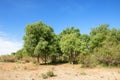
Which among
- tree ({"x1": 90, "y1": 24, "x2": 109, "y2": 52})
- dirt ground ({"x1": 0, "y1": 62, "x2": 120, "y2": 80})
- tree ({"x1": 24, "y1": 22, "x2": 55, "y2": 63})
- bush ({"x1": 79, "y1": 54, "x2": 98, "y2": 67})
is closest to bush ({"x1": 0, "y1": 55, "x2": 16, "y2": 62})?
tree ({"x1": 24, "y1": 22, "x2": 55, "y2": 63})

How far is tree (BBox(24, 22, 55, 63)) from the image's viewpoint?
34656 millimetres

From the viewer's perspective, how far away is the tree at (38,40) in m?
34.7

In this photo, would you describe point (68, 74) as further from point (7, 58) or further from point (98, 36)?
point (7, 58)

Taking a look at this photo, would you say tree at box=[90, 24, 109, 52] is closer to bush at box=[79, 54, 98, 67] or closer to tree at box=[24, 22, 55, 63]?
tree at box=[24, 22, 55, 63]

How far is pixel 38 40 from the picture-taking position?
35.8 metres

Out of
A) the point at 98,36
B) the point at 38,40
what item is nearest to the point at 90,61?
the point at 38,40

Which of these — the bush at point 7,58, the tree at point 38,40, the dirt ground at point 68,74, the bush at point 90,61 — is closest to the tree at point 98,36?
the tree at point 38,40

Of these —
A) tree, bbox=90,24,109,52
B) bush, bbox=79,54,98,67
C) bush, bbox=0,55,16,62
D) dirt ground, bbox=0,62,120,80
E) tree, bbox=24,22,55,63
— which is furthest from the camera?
bush, bbox=0,55,16,62

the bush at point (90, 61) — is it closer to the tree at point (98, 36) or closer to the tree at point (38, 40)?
the tree at point (38, 40)

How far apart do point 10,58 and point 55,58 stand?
12953 mm

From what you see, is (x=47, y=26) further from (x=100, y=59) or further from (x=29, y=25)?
(x=100, y=59)

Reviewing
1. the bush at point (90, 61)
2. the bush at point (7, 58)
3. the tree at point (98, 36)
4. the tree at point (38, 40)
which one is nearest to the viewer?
the bush at point (90, 61)

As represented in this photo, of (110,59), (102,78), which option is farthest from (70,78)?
(110,59)

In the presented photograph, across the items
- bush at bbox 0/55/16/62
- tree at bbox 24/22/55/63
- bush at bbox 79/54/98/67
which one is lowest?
bush at bbox 79/54/98/67
